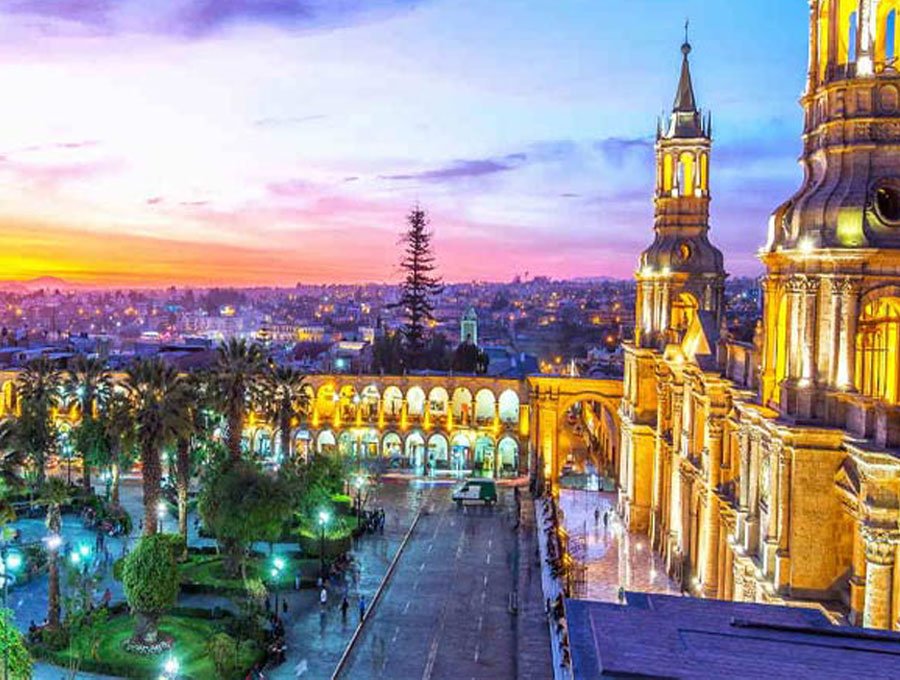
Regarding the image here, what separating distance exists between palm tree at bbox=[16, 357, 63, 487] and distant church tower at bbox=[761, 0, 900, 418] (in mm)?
34439

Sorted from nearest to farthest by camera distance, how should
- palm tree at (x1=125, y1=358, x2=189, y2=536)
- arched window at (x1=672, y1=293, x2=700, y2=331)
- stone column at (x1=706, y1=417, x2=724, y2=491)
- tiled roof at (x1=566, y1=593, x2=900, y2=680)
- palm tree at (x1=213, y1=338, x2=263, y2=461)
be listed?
tiled roof at (x1=566, y1=593, x2=900, y2=680) → stone column at (x1=706, y1=417, x2=724, y2=491) → palm tree at (x1=125, y1=358, x2=189, y2=536) → palm tree at (x1=213, y1=338, x2=263, y2=461) → arched window at (x1=672, y1=293, x2=700, y2=331)

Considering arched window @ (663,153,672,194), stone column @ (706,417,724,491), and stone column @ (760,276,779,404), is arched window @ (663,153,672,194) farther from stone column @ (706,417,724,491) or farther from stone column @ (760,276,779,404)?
stone column @ (760,276,779,404)

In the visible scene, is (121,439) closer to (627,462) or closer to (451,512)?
(451,512)

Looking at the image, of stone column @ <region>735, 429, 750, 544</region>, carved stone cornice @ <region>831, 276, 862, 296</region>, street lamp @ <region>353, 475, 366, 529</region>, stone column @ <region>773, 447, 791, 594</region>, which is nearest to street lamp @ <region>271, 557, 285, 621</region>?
street lamp @ <region>353, 475, 366, 529</region>

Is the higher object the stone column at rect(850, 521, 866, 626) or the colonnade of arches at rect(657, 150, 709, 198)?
the colonnade of arches at rect(657, 150, 709, 198)

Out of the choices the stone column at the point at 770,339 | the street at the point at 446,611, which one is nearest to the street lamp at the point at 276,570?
the street at the point at 446,611

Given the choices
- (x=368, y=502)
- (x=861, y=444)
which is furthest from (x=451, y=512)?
(x=861, y=444)

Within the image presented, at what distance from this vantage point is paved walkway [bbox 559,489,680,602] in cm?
3509

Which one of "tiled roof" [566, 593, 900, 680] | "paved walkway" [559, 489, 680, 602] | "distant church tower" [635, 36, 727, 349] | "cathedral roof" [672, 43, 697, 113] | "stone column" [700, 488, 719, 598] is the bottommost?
"paved walkway" [559, 489, 680, 602]

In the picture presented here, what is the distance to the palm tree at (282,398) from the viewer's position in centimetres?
4597

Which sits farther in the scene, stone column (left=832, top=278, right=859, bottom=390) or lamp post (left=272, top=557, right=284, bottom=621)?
lamp post (left=272, top=557, right=284, bottom=621)

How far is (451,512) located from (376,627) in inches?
714

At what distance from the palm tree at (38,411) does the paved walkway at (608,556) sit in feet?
83.3

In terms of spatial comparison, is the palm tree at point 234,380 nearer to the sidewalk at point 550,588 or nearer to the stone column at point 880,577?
the sidewalk at point 550,588
